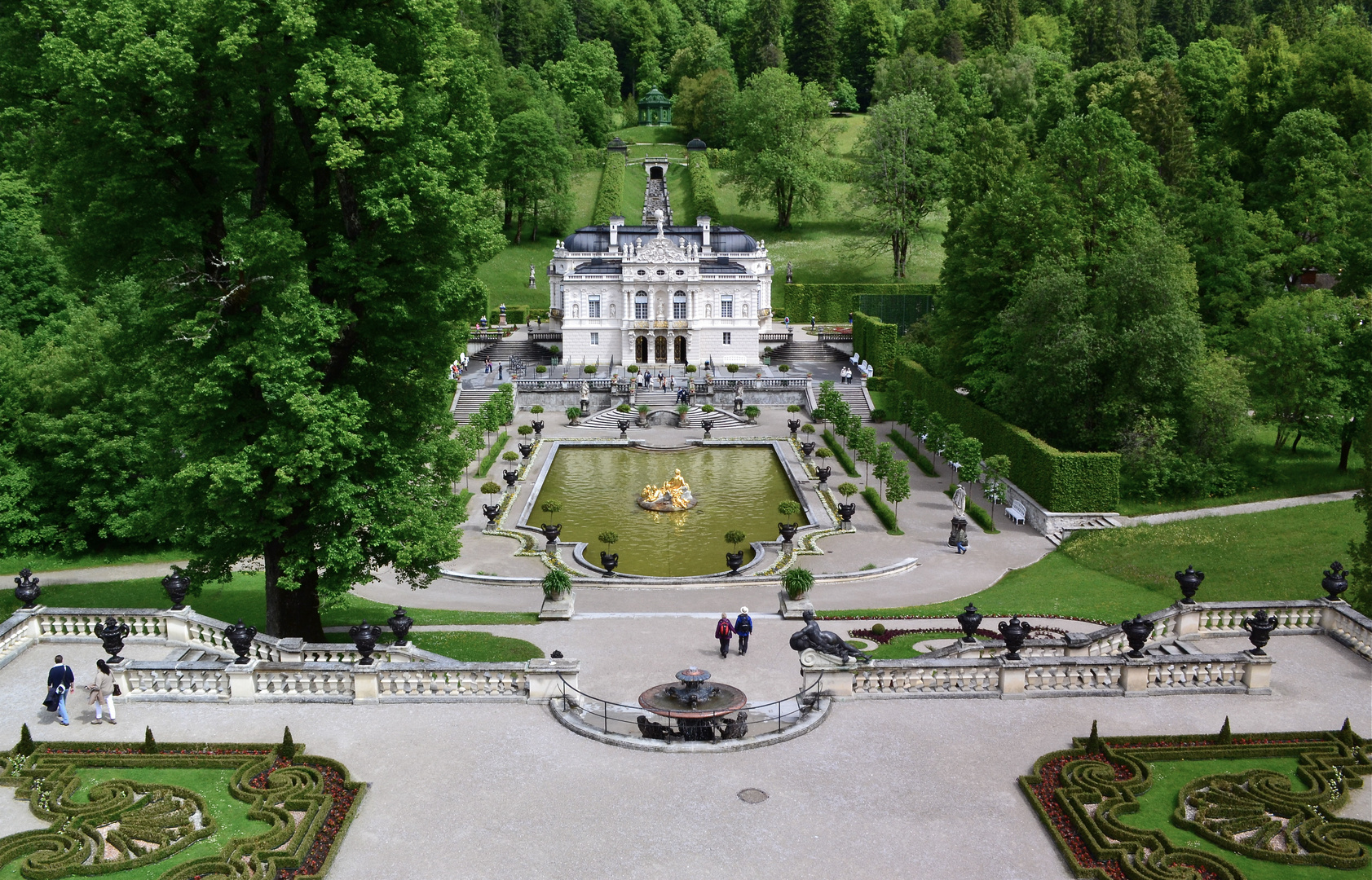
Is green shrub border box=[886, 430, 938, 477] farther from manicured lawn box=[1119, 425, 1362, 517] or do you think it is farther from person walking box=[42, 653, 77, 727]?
person walking box=[42, 653, 77, 727]

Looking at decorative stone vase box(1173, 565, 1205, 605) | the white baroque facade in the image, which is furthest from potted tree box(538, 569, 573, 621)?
the white baroque facade

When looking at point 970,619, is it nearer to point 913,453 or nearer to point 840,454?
point 840,454

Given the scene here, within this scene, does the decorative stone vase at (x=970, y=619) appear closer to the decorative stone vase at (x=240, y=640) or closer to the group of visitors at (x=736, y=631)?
the group of visitors at (x=736, y=631)

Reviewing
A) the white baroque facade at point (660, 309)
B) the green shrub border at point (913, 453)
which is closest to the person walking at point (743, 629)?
the green shrub border at point (913, 453)

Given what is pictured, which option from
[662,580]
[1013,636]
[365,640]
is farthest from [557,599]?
[1013,636]

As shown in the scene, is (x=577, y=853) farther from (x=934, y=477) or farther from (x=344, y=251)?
(x=934, y=477)
